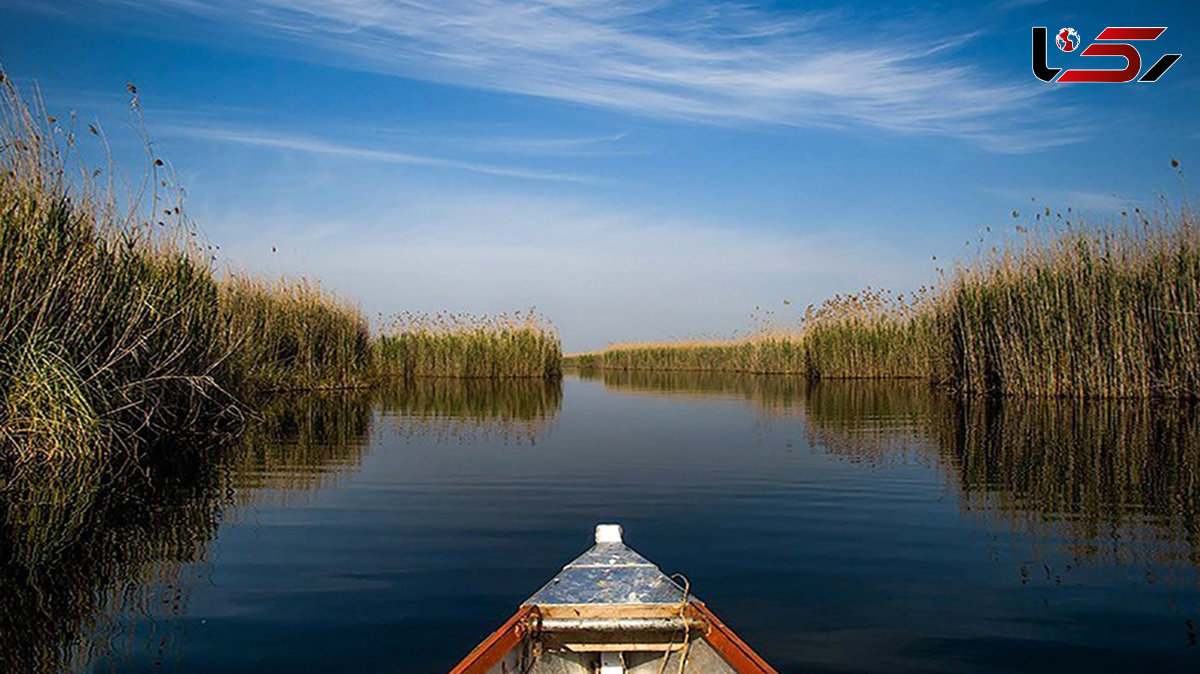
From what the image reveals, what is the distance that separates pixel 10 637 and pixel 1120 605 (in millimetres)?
4684

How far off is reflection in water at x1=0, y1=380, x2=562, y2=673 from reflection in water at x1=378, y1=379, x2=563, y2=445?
176 millimetres

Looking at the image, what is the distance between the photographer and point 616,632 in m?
2.86

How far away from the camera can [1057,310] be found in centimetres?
1358

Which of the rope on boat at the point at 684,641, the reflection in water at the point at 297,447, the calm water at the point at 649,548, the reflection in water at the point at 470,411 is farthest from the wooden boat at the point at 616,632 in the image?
the reflection in water at the point at 470,411

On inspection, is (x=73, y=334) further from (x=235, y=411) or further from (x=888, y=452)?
(x=888, y=452)

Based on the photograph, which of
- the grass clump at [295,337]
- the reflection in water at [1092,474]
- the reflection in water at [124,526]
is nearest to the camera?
the reflection in water at [124,526]

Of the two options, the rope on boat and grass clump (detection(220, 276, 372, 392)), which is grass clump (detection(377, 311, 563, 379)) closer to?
grass clump (detection(220, 276, 372, 392))

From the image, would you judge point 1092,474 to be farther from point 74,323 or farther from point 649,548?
point 74,323

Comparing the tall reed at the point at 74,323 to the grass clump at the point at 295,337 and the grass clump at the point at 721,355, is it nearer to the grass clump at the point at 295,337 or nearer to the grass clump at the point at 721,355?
the grass clump at the point at 295,337

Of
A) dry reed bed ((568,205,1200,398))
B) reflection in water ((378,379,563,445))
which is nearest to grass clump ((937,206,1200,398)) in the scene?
dry reed bed ((568,205,1200,398))

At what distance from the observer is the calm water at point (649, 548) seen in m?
3.31

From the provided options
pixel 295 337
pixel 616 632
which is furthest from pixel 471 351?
pixel 616 632

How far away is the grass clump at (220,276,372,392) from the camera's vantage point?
13.6 metres

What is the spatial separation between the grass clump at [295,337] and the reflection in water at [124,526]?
2729 mm
